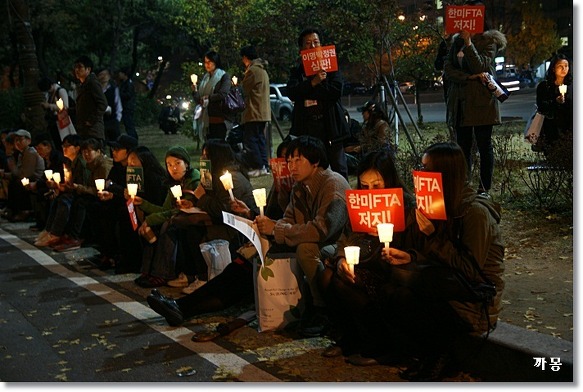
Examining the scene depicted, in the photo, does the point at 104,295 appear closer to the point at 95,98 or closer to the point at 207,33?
the point at 95,98

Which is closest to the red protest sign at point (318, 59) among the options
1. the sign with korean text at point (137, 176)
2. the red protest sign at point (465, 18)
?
the red protest sign at point (465, 18)

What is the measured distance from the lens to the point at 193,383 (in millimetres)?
5484

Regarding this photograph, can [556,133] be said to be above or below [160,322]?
above

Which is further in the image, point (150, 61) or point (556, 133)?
point (150, 61)

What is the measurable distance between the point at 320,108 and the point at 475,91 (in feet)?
5.54

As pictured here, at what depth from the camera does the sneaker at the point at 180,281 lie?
8.05 m

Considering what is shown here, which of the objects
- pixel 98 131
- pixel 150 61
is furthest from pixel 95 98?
pixel 150 61

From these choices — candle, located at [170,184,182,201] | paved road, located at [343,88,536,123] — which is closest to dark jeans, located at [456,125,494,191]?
candle, located at [170,184,182,201]

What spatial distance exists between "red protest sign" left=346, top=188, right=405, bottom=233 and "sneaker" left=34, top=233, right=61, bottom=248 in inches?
237

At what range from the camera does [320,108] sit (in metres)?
9.38

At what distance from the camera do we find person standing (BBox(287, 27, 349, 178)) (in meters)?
9.18

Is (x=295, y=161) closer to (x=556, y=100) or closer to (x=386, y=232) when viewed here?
(x=386, y=232)

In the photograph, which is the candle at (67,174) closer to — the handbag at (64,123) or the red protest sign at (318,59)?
the handbag at (64,123)

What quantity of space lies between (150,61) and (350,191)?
111ft
